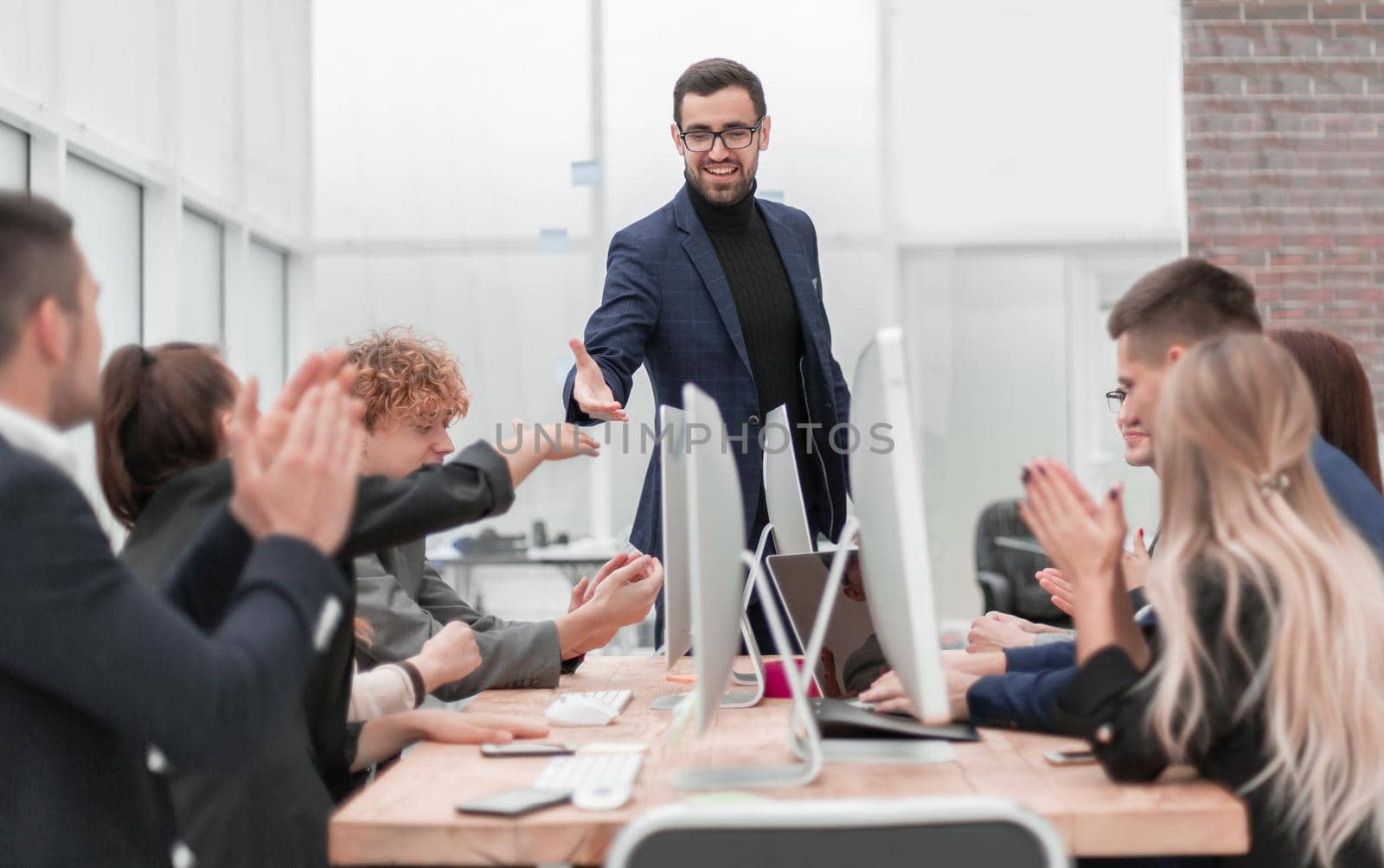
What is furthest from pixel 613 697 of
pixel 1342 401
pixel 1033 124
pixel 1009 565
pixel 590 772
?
pixel 1033 124

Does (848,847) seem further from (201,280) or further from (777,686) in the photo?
(201,280)

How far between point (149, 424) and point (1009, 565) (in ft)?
14.2

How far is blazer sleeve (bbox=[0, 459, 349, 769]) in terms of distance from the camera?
947 millimetres

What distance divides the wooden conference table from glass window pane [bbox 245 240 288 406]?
4.94 m

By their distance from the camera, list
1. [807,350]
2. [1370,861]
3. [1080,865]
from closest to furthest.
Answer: [1370,861]
[1080,865]
[807,350]

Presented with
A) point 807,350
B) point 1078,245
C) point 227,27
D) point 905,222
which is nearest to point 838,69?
point 905,222

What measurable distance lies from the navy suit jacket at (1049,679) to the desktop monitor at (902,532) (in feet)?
0.78

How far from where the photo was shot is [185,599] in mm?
1228

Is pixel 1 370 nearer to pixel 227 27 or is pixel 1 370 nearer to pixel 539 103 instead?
pixel 227 27

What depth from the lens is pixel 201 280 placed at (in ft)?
17.9

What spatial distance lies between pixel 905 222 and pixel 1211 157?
147 centimetres

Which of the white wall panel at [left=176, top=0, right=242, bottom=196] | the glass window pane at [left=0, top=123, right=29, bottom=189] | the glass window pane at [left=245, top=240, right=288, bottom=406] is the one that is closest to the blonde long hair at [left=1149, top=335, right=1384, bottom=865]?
the glass window pane at [left=0, top=123, right=29, bottom=189]

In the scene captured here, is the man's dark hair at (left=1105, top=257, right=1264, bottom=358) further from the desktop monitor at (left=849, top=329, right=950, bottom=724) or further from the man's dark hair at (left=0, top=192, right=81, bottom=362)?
the man's dark hair at (left=0, top=192, right=81, bottom=362)

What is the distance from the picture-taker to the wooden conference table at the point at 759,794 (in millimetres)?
1116
